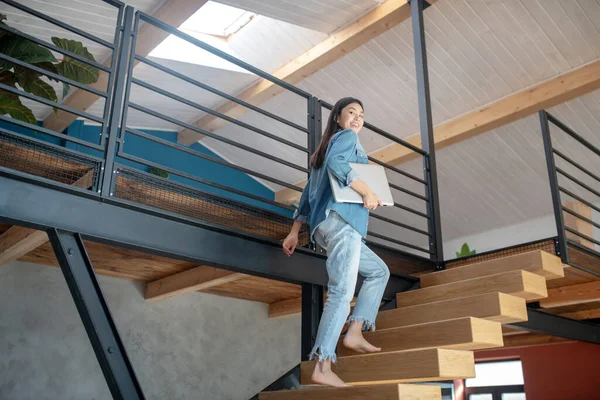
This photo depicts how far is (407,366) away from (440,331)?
32 cm

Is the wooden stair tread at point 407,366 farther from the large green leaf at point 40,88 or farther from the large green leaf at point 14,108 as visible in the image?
the large green leaf at point 40,88

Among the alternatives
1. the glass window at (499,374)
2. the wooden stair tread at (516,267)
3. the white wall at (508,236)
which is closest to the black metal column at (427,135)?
the wooden stair tread at (516,267)

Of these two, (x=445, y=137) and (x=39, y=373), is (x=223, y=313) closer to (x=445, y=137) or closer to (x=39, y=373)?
(x=39, y=373)

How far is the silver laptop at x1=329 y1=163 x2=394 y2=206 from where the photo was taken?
2.36 m

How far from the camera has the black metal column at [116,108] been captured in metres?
2.40

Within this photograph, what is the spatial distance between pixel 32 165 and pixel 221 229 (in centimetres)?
85

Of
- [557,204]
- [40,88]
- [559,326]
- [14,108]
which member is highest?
[40,88]

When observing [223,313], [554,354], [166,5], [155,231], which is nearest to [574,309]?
[554,354]

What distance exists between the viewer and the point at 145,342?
4980 mm

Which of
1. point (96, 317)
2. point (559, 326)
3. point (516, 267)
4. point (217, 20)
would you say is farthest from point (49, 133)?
point (217, 20)

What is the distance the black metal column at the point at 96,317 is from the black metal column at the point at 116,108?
0.26 metres

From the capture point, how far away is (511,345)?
255 inches

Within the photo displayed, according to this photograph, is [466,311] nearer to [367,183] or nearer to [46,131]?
[367,183]

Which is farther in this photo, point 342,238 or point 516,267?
point 516,267
